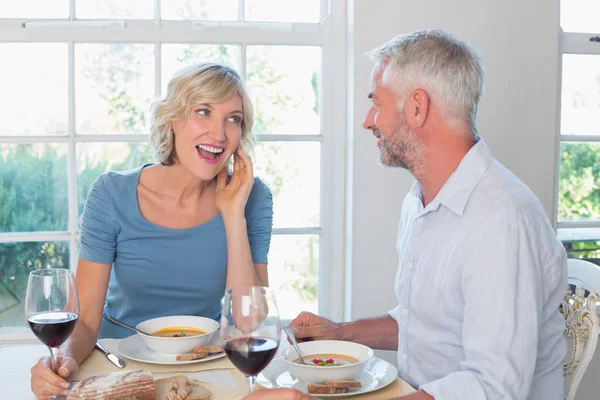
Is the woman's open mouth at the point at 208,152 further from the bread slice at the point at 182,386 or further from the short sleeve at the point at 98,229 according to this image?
the bread slice at the point at 182,386

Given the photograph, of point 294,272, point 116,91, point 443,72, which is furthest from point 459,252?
point 116,91

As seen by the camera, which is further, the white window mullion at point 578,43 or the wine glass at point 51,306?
the white window mullion at point 578,43

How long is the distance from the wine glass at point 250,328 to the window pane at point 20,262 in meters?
1.86

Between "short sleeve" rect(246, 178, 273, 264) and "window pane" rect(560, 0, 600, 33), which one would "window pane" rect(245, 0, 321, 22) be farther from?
"window pane" rect(560, 0, 600, 33)

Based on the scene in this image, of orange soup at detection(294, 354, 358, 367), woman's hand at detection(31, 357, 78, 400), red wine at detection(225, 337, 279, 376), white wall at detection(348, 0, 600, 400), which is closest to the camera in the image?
red wine at detection(225, 337, 279, 376)

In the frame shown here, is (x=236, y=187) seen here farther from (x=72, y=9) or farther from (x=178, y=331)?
(x=72, y=9)

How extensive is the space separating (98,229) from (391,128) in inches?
36.8

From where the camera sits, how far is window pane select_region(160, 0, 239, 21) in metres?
2.85

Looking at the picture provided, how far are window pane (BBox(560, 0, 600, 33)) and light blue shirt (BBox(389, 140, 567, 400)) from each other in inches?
67.3

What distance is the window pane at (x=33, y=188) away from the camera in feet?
9.28

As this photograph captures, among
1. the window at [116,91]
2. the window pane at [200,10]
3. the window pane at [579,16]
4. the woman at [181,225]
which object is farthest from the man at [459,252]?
the window pane at [579,16]

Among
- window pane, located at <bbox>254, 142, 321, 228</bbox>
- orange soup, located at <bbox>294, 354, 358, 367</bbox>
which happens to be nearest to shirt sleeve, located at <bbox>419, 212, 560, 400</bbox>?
orange soup, located at <bbox>294, 354, 358, 367</bbox>

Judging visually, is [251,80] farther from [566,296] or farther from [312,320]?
[566,296]

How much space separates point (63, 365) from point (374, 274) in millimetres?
1586
